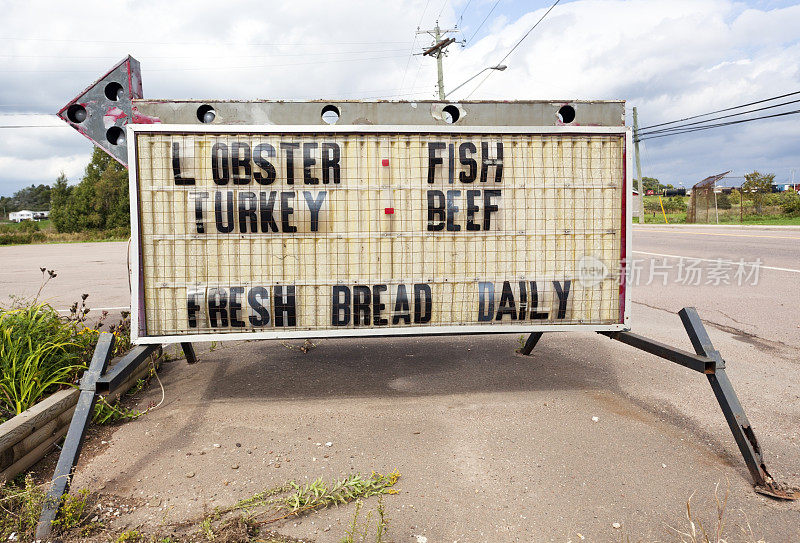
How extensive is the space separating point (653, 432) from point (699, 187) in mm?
34073

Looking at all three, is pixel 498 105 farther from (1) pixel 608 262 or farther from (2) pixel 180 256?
(2) pixel 180 256

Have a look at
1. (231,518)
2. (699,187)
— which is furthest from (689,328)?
(699,187)

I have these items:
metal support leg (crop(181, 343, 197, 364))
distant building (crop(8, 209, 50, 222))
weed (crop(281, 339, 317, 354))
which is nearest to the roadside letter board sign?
metal support leg (crop(181, 343, 197, 364))

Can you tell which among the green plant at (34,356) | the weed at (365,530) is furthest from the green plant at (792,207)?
the green plant at (34,356)

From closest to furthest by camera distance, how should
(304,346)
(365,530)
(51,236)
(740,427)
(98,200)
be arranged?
(365,530)
(740,427)
(304,346)
(51,236)
(98,200)

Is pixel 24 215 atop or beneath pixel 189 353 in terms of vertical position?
atop

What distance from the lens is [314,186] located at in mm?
3535

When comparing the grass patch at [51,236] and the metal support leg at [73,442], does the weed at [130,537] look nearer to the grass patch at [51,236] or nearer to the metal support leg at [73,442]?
the metal support leg at [73,442]

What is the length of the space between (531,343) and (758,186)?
Result: 34.9 meters

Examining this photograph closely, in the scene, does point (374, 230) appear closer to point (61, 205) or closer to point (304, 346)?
point (304, 346)

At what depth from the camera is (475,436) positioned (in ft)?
11.3

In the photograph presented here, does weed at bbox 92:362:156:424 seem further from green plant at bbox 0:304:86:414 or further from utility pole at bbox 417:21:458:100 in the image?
utility pole at bbox 417:21:458:100

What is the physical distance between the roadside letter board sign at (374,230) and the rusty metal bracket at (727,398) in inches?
22.2

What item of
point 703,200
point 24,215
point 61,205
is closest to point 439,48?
point 703,200
